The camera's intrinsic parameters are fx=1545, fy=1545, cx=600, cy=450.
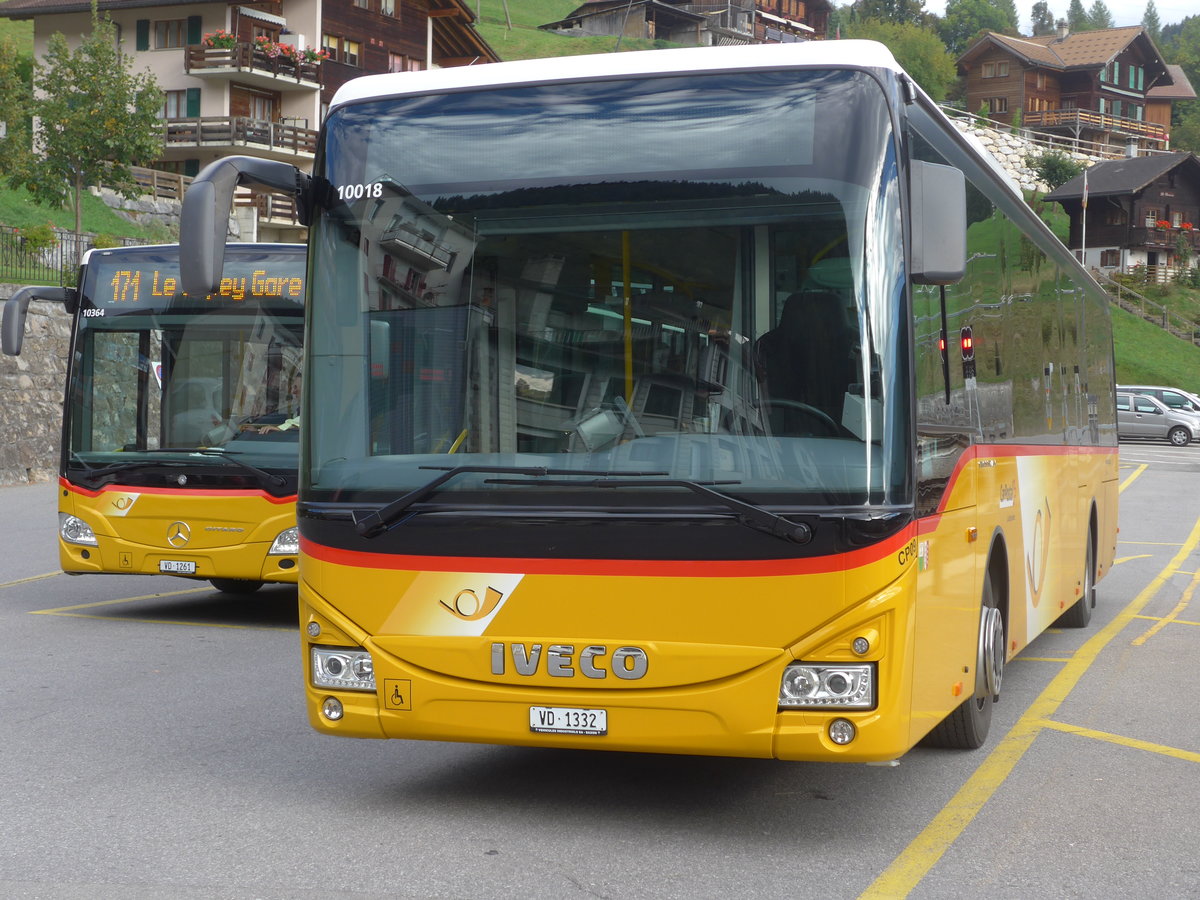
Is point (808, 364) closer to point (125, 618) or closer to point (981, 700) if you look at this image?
point (981, 700)

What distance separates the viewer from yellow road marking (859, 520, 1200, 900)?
204 inches

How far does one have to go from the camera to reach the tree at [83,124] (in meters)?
37.5

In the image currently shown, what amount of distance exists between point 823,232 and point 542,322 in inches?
42.8

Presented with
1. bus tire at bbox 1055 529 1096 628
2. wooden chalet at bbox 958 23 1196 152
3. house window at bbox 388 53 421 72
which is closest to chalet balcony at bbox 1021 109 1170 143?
wooden chalet at bbox 958 23 1196 152

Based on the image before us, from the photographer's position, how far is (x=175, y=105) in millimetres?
59000

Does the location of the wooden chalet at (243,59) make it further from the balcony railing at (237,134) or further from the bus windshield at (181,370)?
the bus windshield at (181,370)

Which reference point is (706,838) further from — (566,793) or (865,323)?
(865,323)

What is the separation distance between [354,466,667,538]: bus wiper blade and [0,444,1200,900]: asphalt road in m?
1.14

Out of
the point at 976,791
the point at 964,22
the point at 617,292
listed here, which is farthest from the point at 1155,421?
the point at 964,22

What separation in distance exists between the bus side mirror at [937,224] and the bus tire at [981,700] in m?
2.04

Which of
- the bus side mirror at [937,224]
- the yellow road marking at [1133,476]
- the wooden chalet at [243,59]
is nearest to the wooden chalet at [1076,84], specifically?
the wooden chalet at [243,59]

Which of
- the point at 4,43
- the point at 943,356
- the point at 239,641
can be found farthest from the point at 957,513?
the point at 4,43

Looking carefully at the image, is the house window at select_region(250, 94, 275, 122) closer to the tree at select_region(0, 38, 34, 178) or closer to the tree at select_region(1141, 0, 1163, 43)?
the tree at select_region(0, 38, 34, 178)

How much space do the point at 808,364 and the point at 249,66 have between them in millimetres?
54543
